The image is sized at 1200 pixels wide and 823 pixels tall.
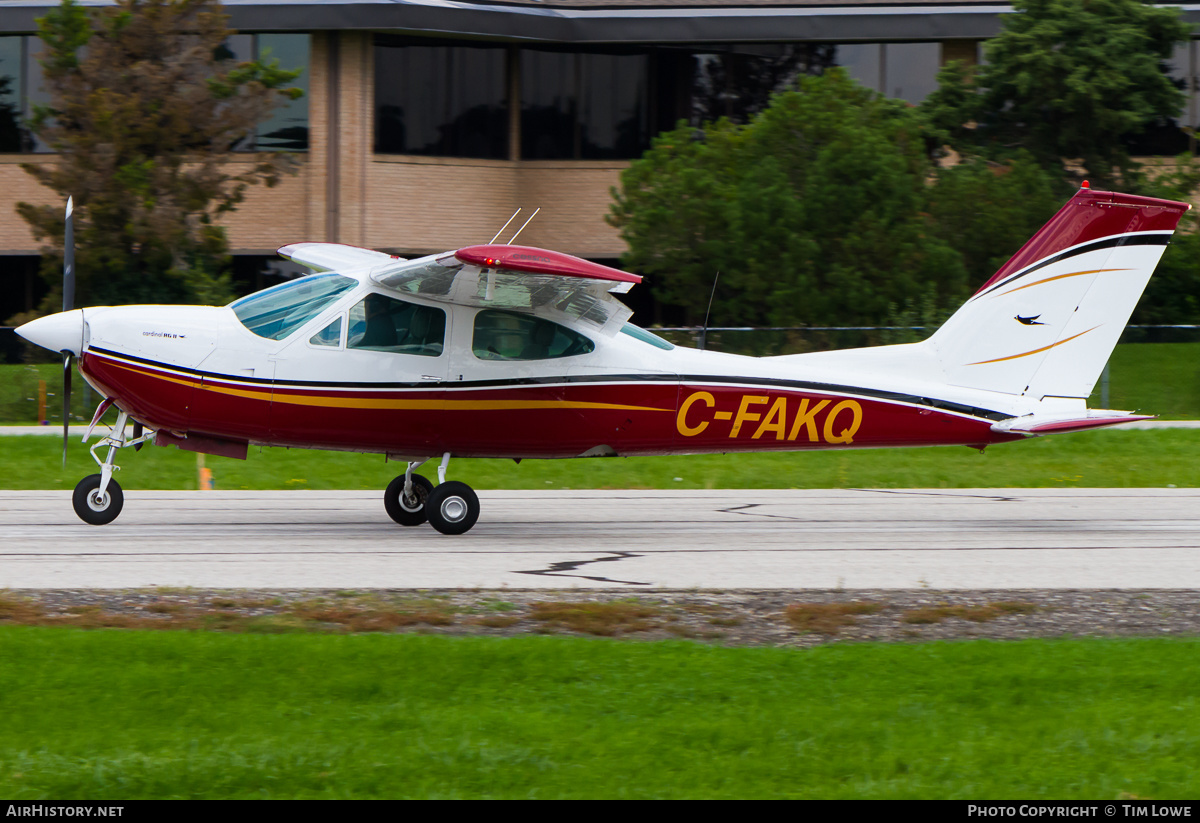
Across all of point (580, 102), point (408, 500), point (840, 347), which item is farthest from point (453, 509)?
point (580, 102)

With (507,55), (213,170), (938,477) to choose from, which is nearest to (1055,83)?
(507,55)

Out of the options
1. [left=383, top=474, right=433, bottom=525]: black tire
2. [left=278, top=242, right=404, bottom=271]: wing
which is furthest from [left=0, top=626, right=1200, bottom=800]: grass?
[left=278, top=242, right=404, bottom=271]: wing

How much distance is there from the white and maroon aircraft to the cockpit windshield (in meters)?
0.02

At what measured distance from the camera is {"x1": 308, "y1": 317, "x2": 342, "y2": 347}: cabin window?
11406 mm

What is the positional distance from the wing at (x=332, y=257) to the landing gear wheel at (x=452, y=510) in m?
2.28

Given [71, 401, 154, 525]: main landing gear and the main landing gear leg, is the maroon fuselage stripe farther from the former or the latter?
the main landing gear leg

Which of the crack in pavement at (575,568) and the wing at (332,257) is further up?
the wing at (332,257)

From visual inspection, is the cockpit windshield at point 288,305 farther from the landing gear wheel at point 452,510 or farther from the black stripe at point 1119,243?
the black stripe at point 1119,243

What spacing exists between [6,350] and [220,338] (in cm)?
1523

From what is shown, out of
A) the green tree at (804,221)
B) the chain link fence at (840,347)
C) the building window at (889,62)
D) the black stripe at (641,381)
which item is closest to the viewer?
the black stripe at (641,381)

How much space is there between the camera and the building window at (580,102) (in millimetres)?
33812

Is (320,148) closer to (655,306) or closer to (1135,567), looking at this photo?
(655,306)

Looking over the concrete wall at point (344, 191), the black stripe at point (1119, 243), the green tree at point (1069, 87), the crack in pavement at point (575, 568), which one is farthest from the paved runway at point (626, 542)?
the concrete wall at point (344, 191)

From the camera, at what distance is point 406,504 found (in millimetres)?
12328
